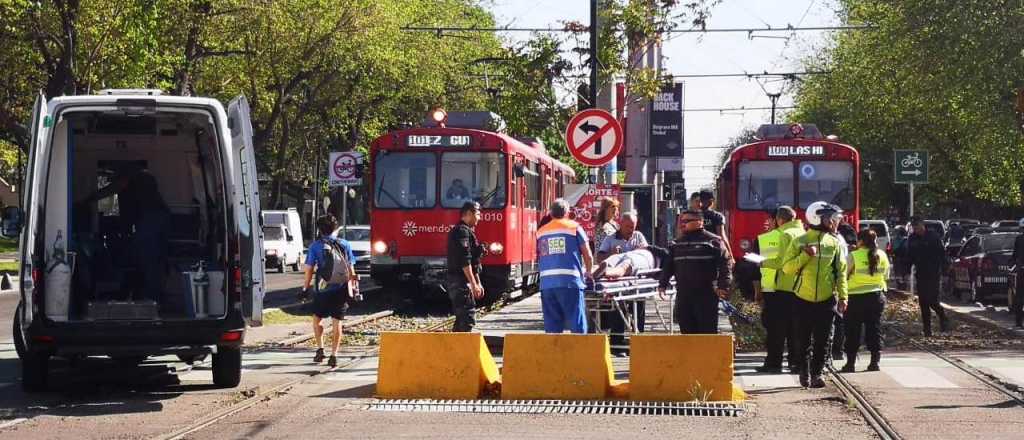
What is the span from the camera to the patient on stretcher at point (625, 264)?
15711mm

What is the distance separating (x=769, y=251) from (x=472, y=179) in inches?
471

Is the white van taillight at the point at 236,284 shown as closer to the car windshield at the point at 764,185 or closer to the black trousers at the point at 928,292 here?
the black trousers at the point at 928,292

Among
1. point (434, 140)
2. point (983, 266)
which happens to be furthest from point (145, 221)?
point (983, 266)

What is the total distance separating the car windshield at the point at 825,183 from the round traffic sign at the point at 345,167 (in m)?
8.29

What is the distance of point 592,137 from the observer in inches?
747

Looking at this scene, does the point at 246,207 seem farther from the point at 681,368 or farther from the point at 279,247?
the point at 279,247

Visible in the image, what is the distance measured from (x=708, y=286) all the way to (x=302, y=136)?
44969 mm

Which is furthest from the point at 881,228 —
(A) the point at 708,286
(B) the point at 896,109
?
(A) the point at 708,286

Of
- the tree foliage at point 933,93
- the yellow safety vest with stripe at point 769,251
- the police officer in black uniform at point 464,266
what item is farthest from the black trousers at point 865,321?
the tree foliage at point 933,93

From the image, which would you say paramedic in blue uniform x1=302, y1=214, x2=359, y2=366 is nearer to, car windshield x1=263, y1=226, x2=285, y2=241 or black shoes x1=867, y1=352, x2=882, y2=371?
black shoes x1=867, y1=352, x2=882, y2=371

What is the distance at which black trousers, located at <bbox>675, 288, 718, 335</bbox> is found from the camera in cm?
1514

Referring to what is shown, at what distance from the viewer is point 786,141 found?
2881cm

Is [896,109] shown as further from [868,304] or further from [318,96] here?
[868,304]

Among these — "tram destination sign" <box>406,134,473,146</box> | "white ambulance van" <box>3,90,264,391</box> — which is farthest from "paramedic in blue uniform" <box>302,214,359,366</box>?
"tram destination sign" <box>406,134,473,146</box>
